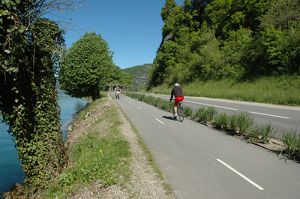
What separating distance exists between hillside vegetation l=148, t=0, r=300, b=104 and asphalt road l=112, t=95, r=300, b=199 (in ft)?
68.0

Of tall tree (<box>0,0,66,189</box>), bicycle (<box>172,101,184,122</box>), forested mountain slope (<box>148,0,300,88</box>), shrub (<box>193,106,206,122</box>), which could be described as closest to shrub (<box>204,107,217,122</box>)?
shrub (<box>193,106,206,122</box>)

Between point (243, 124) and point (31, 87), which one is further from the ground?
point (31, 87)

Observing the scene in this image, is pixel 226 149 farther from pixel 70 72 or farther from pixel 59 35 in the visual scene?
pixel 70 72

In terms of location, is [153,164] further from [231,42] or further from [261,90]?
[231,42]

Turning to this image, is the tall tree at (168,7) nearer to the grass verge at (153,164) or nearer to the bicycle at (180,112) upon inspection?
the bicycle at (180,112)

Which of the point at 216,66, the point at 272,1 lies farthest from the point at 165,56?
the point at 272,1

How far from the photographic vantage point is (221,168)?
831cm

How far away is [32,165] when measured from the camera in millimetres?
9375

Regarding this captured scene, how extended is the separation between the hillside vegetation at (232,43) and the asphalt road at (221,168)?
20.7 metres

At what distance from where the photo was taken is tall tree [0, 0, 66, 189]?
7840mm

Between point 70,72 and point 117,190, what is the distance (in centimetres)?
3527

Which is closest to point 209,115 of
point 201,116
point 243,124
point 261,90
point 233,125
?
point 201,116

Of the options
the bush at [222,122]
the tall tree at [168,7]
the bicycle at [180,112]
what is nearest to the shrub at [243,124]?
the bush at [222,122]

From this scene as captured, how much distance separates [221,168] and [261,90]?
24.5 metres
